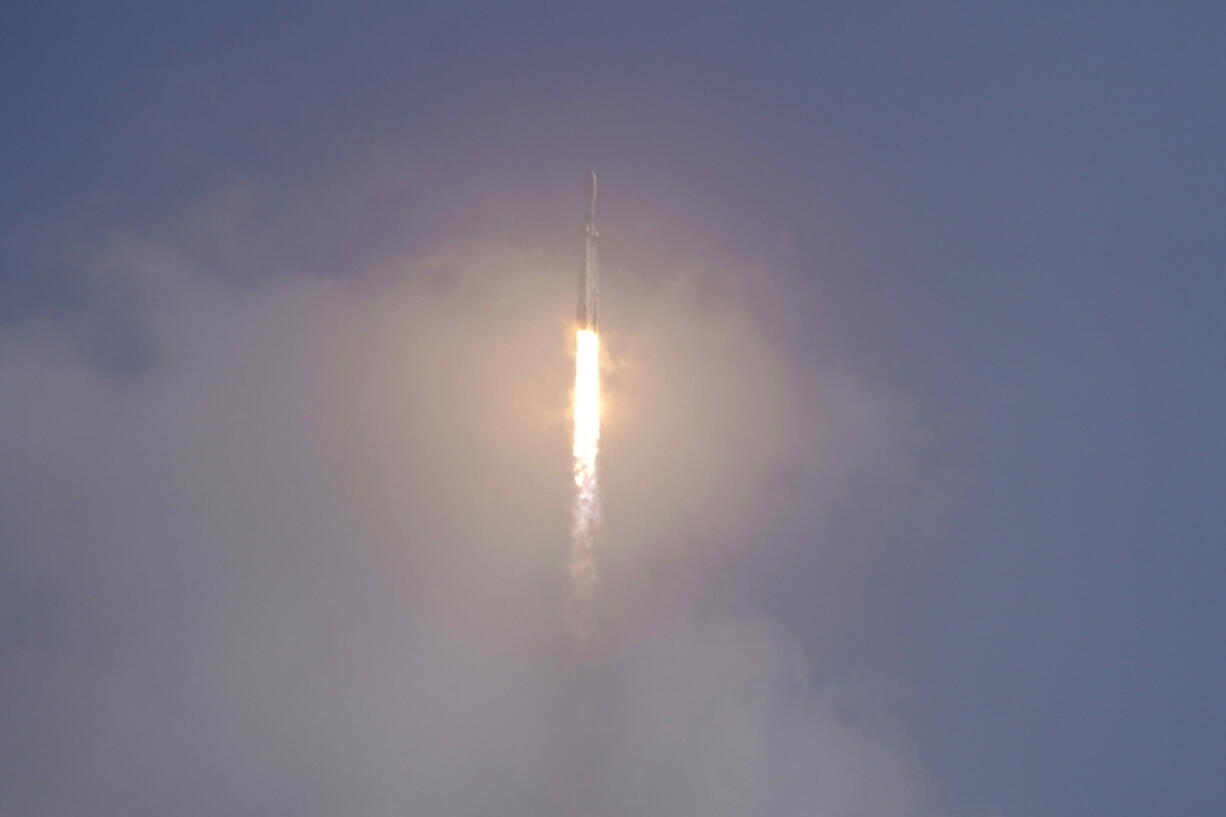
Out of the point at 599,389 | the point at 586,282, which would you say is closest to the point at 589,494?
the point at 599,389

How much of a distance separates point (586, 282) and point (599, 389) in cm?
560

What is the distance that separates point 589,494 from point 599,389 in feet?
11.4

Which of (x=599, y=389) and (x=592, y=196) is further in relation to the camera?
(x=599, y=389)

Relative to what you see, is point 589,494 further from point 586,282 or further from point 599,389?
point 586,282

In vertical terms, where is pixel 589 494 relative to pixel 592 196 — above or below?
below

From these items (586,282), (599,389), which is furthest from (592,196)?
(599,389)

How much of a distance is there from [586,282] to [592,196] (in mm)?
2538

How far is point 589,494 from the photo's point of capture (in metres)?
64.7

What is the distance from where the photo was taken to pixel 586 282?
5919 cm

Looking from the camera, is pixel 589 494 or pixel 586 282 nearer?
pixel 586 282

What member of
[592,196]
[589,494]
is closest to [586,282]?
[592,196]

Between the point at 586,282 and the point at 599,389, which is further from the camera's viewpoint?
the point at 599,389

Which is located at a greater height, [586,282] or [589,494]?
[586,282]

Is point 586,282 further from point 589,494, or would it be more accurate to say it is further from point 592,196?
point 589,494
